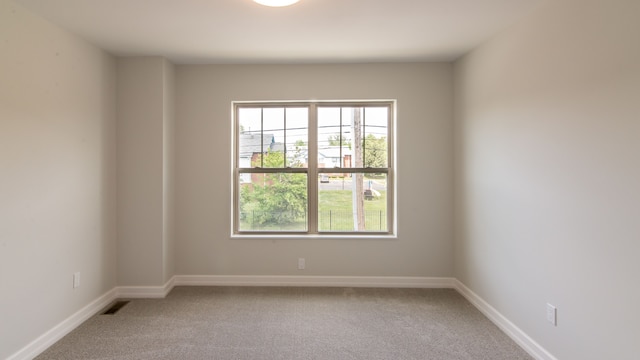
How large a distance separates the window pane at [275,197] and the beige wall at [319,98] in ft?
0.73

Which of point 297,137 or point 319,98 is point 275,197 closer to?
point 297,137

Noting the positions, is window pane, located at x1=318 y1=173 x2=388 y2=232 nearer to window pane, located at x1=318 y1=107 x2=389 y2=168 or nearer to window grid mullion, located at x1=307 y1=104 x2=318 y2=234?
window grid mullion, located at x1=307 y1=104 x2=318 y2=234

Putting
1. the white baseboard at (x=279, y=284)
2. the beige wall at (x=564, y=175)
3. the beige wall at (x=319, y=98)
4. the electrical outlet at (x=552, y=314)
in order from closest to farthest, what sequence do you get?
the beige wall at (x=564, y=175)
the electrical outlet at (x=552, y=314)
the white baseboard at (x=279, y=284)
the beige wall at (x=319, y=98)

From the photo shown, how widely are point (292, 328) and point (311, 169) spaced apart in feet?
5.70

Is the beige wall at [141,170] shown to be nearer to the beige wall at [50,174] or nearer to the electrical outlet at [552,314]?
the beige wall at [50,174]

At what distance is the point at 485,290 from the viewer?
305cm

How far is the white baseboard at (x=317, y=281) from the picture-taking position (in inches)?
143

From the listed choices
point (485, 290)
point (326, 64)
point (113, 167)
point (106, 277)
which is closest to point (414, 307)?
point (485, 290)

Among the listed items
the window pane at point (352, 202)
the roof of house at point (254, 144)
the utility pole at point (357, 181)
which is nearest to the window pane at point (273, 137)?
the roof of house at point (254, 144)

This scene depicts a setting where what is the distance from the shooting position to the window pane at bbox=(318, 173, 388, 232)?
3.80m

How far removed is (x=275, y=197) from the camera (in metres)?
3.82

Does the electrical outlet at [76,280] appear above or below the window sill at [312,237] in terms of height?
below

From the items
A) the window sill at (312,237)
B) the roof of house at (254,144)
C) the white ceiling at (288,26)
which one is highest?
the white ceiling at (288,26)

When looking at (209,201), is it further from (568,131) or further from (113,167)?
(568,131)
